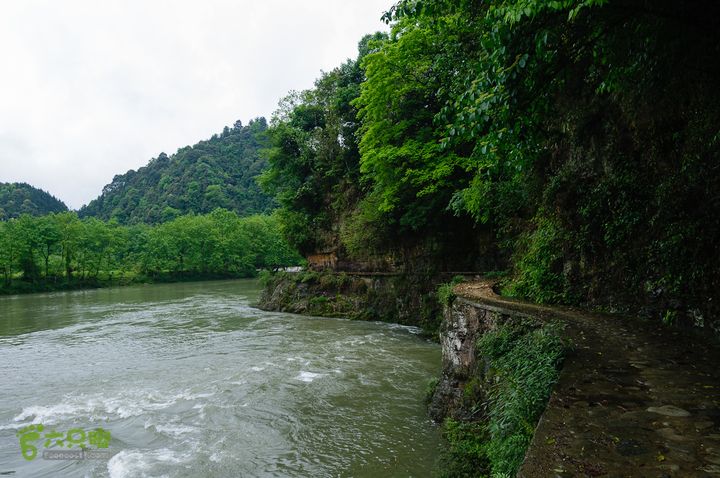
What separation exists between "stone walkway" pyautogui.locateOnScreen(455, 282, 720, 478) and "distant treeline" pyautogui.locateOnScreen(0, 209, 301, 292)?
136 feet

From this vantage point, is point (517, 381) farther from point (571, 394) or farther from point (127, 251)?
point (127, 251)

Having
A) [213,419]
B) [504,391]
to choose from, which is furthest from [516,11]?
[213,419]

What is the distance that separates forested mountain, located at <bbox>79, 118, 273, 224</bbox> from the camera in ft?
329

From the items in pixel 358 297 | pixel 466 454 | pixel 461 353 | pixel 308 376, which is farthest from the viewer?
pixel 358 297

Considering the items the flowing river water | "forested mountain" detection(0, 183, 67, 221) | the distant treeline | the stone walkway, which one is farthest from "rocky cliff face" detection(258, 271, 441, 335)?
"forested mountain" detection(0, 183, 67, 221)

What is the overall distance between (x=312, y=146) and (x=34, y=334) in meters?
18.6

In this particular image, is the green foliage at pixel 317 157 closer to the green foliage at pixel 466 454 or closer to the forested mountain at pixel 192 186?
the green foliage at pixel 466 454

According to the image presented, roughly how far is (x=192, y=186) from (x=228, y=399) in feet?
331

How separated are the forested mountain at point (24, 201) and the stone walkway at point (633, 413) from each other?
11297cm

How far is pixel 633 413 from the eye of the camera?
11.0ft

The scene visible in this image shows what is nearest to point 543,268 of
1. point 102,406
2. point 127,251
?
point 102,406

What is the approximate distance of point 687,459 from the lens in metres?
2.61

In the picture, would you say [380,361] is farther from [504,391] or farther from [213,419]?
[504,391]

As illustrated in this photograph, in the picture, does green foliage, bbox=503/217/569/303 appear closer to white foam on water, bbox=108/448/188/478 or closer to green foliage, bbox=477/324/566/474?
green foliage, bbox=477/324/566/474
